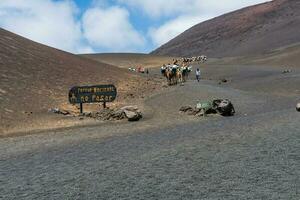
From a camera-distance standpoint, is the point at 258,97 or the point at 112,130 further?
the point at 258,97

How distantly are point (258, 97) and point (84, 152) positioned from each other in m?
19.1

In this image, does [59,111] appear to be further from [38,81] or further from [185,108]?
[38,81]

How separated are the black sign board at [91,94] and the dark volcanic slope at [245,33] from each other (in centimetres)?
9709

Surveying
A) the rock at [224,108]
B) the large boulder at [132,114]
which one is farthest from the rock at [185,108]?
the large boulder at [132,114]

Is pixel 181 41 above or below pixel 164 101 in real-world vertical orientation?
above

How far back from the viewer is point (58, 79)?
3569 centimetres

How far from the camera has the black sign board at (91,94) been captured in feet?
87.6

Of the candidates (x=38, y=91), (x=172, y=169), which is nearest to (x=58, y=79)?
(x=38, y=91)

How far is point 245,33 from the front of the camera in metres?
158

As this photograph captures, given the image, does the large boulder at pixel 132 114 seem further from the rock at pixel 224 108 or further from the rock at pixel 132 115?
the rock at pixel 224 108

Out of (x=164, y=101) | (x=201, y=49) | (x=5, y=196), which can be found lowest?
(x=5, y=196)

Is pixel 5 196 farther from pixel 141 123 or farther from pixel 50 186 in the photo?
pixel 141 123

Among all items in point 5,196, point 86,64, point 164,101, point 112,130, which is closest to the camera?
point 5,196

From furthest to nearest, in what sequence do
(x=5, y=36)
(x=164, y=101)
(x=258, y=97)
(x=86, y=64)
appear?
(x=86, y=64) < (x=5, y=36) < (x=258, y=97) < (x=164, y=101)
